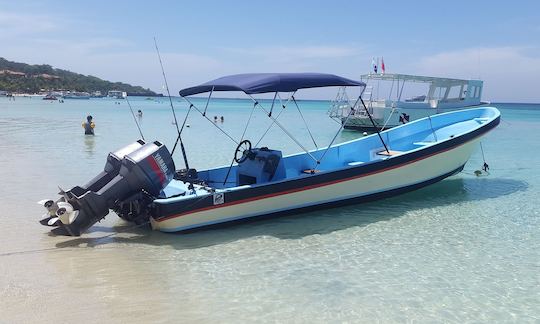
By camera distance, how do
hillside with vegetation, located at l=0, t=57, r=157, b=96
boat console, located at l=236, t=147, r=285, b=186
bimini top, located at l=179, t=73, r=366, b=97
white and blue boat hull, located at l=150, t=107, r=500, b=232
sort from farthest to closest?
hillside with vegetation, located at l=0, t=57, r=157, b=96 < boat console, located at l=236, t=147, r=285, b=186 < bimini top, located at l=179, t=73, r=366, b=97 < white and blue boat hull, located at l=150, t=107, r=500, b=232

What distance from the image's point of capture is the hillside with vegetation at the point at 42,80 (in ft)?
436

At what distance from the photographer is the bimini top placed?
7.60m

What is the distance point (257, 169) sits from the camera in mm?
8258

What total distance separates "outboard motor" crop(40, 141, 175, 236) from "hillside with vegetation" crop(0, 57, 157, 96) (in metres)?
121

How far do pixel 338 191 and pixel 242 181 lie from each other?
1789 mm

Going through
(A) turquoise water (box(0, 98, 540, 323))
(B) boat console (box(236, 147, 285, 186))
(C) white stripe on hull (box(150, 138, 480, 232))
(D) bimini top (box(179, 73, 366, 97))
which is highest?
(D) bimini top (box(179, 73, 366, 97))

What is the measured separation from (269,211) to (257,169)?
31.3 inches

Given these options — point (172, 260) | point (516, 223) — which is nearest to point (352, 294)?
point (172, 260)

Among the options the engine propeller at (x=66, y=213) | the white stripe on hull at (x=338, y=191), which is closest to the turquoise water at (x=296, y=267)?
the white stripe on hull at (x=338, y=191)

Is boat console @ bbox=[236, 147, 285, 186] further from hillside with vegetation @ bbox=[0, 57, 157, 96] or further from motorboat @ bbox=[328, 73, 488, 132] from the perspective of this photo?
hillside with vegetation @ bbox=[0, 57, 157, 96]

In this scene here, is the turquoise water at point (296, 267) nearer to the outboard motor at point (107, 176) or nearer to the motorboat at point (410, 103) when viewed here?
the outboard motor at point (107, 176)

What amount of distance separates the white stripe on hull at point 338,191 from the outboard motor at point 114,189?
685 millimetres

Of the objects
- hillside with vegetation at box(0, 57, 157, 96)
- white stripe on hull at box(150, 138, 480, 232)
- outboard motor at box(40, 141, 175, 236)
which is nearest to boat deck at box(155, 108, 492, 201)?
white stripe on hull at box(150, 138, 480, 232)

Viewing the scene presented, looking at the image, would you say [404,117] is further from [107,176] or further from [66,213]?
[66,213]
